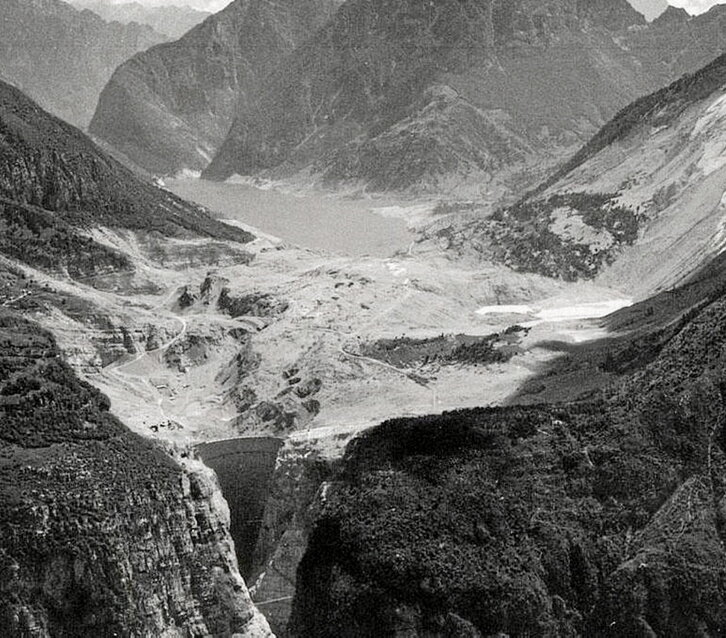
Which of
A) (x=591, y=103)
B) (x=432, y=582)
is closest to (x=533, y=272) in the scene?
(x=432, y=582)

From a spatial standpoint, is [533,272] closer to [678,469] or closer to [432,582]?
[678,469]

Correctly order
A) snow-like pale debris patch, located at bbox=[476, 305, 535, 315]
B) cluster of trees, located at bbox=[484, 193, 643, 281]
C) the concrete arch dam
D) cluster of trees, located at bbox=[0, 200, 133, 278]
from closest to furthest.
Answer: the concrete arch dam → cluster of trees, located at bbox=[0, 200, 133, 278] → snow-like pale debris patch, located at bbox=[476, 305, 535, 315] → cluster of trees, located at bbox=[484, 193, 643, 281]

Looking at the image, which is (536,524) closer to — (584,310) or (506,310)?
(584,310)

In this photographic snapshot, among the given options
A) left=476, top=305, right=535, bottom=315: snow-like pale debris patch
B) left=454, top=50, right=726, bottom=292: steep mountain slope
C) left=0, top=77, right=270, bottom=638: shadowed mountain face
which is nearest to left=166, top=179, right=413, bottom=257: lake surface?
left=454, top=50, right=726, bottom=292: steep mountain slope

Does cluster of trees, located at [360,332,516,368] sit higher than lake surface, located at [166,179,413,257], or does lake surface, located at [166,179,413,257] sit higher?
lake surface, located at [166,179,413,257]

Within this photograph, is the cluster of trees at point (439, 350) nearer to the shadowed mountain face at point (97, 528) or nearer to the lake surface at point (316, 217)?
the shadowed mountain face at point (97, 528)

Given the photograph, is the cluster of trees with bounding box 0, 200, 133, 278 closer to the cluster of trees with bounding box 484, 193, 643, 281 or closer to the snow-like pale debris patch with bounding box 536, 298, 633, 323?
the snow-like pale debris patch with bounding box 536, 298, 633, 323
